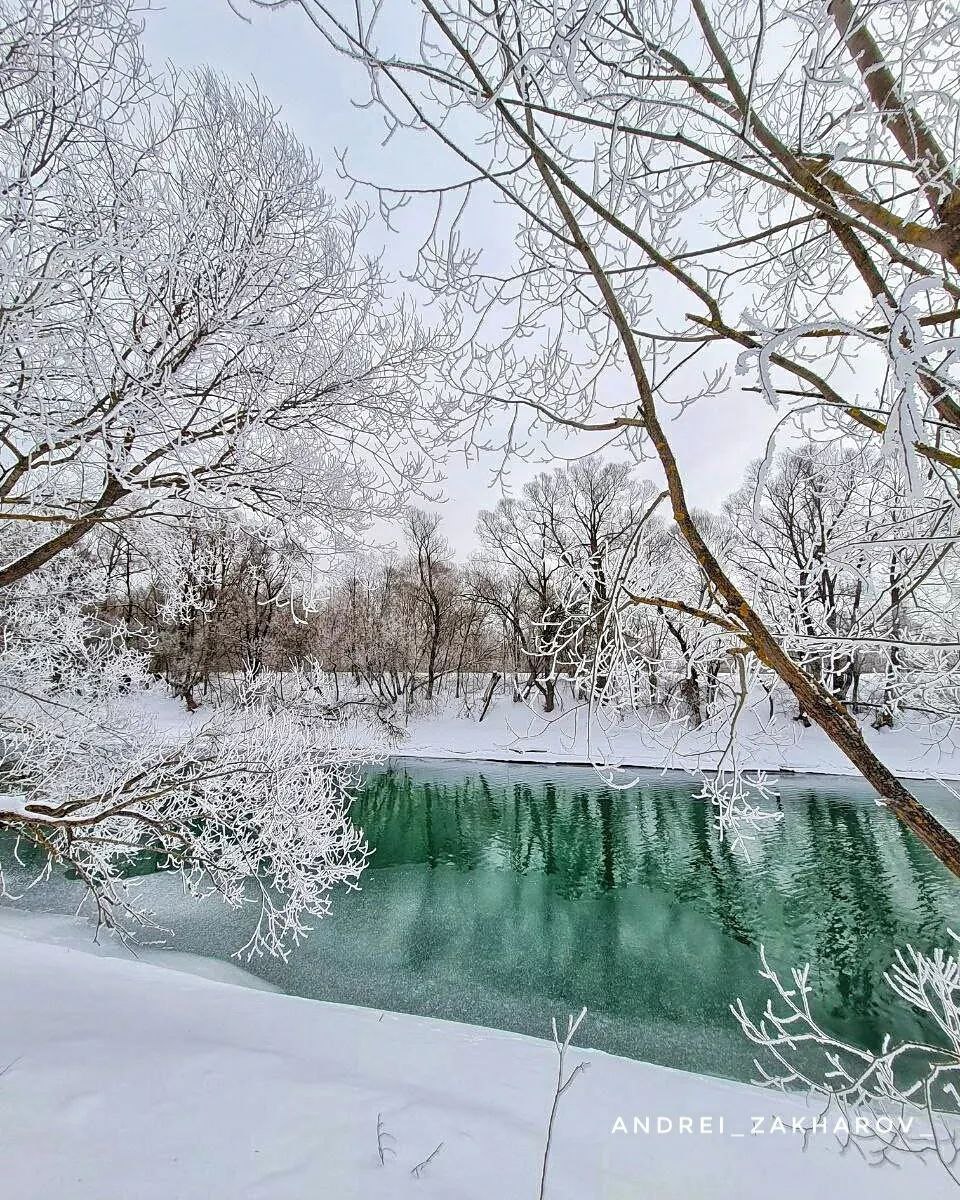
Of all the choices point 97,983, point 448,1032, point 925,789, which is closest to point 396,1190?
point 448,1032

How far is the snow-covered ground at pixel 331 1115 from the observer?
2.59m

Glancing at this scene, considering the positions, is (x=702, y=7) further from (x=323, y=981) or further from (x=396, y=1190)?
(x=323, y=981)

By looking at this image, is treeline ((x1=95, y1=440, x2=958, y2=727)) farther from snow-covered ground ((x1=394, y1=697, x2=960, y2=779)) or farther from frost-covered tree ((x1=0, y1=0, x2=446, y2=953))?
snow-covered ground ((x1=394, y1=697, x2=960, y2=779))

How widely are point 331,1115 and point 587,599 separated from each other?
348 centimetres

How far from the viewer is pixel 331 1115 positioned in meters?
3.18

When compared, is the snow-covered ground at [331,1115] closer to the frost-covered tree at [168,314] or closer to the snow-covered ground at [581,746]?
the frost-covered tree at [168,314]

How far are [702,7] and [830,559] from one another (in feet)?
3.34

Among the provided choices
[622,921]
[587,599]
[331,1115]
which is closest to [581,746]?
[622,921]

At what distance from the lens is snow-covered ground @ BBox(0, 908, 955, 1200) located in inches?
102

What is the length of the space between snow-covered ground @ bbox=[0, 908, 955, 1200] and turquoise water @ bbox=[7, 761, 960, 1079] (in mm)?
1789

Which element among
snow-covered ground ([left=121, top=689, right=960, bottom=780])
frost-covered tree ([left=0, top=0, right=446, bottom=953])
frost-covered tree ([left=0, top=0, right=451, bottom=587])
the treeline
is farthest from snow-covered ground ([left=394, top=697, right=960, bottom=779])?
frost-covered tree ([left=0, top=0, right=451, bottom=587])

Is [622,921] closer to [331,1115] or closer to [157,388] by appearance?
[331,1115]

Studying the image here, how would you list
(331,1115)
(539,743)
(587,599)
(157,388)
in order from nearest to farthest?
(587,599), (157,388), (331,1115), (539,743)

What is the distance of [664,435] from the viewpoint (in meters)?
1.17
